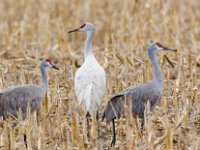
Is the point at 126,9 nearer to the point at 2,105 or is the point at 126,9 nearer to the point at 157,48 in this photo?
the point at 157,48

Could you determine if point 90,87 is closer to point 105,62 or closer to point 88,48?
point 88,48

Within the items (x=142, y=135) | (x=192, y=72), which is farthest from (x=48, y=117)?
(x=192, y=72)

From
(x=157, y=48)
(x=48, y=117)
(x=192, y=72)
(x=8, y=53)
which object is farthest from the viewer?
(x=8, y=53)

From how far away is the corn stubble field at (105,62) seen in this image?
22.9ft

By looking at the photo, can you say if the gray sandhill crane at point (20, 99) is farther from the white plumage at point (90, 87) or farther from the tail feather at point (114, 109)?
the tail feather at point (114, 109)

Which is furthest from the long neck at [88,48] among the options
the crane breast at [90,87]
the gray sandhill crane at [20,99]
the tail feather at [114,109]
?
the tail feather at [114,109]

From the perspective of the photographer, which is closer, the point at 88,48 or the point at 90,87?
the point at 90,87

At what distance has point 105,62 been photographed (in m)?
9.57

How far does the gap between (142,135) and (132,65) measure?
273 centimetres

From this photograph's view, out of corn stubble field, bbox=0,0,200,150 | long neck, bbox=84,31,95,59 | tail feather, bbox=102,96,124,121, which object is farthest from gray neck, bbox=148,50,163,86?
long neck, bbox=84,31,95,59

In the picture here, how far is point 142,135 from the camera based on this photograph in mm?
7070

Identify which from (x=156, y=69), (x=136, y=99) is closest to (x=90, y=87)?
(x=136, y=99)

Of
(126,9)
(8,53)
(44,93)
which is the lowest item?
(44,93)

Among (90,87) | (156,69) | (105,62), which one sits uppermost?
(105,62)
